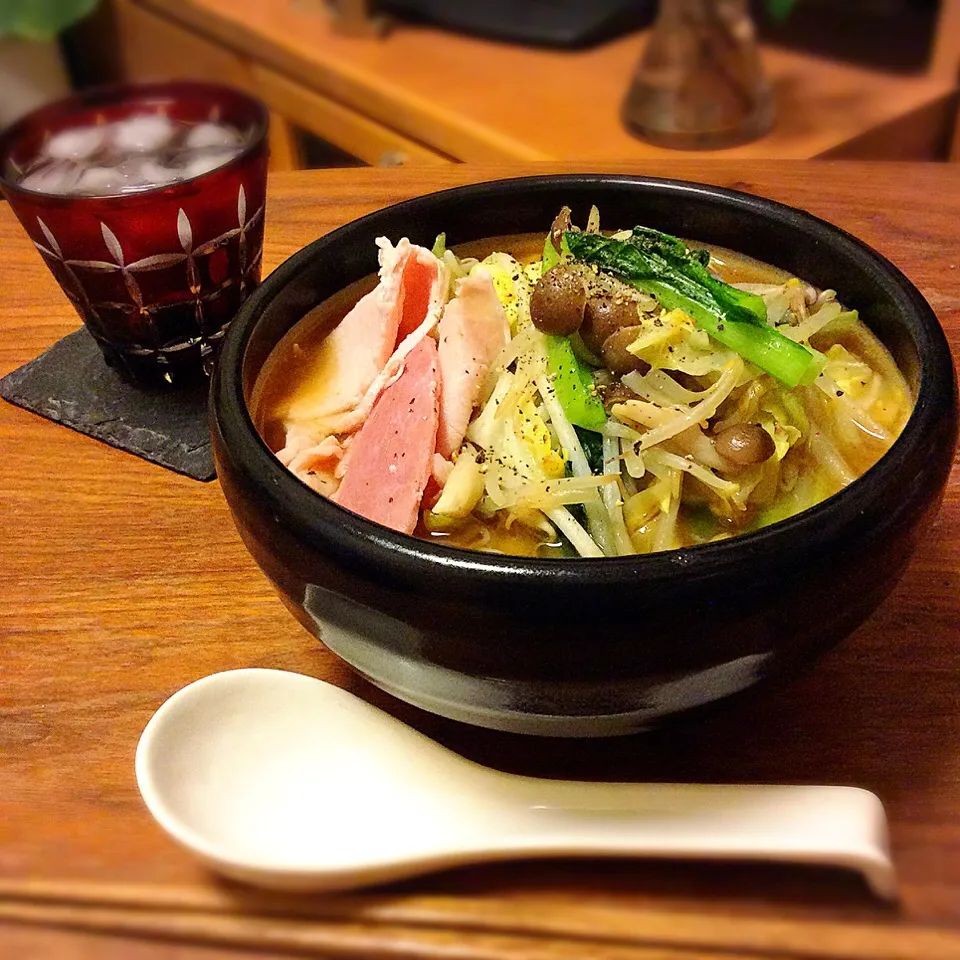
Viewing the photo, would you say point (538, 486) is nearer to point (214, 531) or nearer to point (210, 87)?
point (214, 531)

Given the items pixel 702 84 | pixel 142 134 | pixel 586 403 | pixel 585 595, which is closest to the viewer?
pixel 585 595

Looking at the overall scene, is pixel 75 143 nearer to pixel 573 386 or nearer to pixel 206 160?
pixel 206 160

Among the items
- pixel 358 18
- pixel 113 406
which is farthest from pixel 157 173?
pixel 358 18

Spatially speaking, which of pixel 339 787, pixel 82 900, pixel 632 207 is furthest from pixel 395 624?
pixel 632 207

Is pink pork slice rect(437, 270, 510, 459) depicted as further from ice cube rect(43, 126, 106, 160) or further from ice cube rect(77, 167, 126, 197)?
ice cube rect(43, 126, 106, 160)

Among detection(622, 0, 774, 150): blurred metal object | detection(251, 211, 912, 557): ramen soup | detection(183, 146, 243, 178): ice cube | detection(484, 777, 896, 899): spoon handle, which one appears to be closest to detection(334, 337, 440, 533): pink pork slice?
detection(251, 211, 912, 557): ramen soup

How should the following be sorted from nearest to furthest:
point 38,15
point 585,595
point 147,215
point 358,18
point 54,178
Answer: point 585,595
point 147,215
point 54,178
point 358,18
point 38,15
